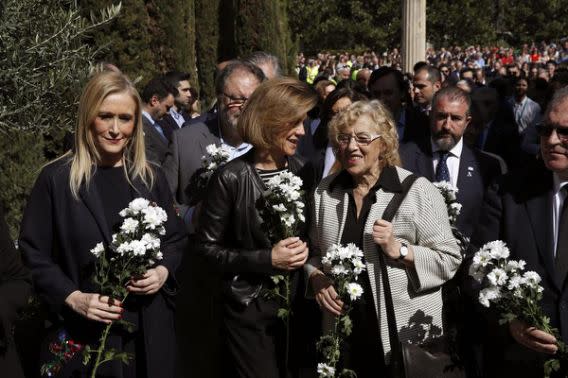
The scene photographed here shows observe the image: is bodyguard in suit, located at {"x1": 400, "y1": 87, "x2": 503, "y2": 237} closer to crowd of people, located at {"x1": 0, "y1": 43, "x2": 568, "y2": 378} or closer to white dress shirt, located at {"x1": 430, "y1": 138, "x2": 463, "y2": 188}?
white dress shirt, located at {"x1": 430, "y1": 138, "x2": 463, "y2": 188}

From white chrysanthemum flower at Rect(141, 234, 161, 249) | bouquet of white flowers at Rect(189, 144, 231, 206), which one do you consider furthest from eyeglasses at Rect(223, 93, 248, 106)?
white chrysanthemum flower at Rect(141, 234, 161, 249)

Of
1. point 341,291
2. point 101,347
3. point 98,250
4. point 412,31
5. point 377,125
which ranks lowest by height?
point 412,31

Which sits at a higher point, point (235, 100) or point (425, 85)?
point (235, 100)

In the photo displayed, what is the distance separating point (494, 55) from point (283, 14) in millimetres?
Result: 31576

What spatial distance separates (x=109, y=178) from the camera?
168 inches

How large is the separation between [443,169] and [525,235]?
208cm

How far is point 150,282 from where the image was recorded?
4.09m

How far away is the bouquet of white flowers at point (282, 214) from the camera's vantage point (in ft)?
14.2

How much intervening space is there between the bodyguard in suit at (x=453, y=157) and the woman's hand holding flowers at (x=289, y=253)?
5.61ft

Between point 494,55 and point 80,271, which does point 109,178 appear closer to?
point 80,271

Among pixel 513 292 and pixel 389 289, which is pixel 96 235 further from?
pixel 513 292

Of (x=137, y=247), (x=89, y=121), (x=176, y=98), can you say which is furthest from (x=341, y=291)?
(x=176, y=98)

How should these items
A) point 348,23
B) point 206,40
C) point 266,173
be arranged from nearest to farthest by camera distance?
1. point 266,173
2. point 206,40
3. point 348,23

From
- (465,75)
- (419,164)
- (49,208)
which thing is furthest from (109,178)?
(465,75)
